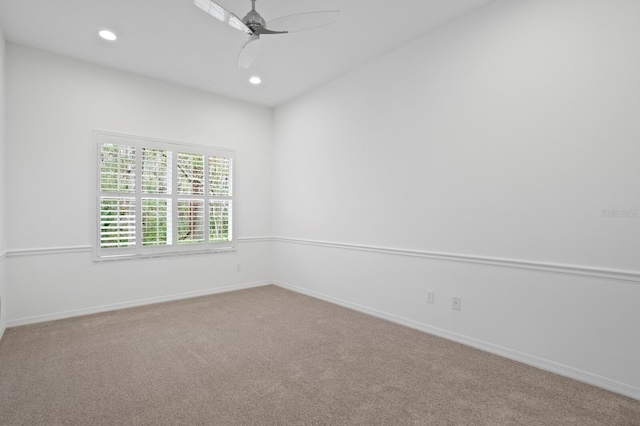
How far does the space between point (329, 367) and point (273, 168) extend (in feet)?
11.9

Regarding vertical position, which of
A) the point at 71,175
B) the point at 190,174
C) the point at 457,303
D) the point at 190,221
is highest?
the point at 190,174

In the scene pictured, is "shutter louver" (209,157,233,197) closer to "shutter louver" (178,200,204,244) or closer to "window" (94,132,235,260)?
"window" (94,132,235,260)

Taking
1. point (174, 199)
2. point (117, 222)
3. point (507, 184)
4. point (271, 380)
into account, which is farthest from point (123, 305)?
point (507, 184)

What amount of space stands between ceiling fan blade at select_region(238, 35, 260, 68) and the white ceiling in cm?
31

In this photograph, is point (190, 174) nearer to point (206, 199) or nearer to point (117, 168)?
point (206, 199)

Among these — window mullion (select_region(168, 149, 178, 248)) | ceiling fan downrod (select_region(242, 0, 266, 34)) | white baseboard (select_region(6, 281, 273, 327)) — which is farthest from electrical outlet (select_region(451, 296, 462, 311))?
window mullion (select_region(168, 149, 178, 248))

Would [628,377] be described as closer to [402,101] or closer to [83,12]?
[402,101]

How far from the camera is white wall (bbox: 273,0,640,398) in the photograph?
7.23 feet

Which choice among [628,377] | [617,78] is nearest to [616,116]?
[617,78]

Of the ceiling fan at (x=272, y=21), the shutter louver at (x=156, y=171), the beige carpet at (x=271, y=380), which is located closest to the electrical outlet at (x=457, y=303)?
the beige carpet at (x=271, y=380)

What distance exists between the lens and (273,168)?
214 inches

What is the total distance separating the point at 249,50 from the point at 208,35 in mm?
654

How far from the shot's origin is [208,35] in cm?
324

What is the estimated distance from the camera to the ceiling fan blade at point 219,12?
218 cm
